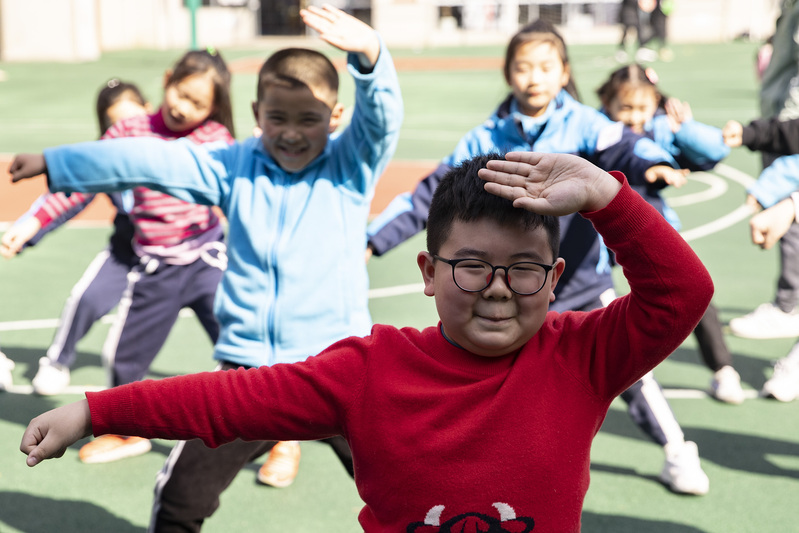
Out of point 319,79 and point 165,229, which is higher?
point 319,79

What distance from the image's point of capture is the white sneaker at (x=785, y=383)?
5277mm

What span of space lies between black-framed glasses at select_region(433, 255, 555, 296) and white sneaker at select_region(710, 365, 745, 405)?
3616mm

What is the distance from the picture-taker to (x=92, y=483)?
4.35 metres

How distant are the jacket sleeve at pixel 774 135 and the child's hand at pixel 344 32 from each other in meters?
2.28

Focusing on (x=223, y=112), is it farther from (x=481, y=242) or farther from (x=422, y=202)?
(x=481, y=242)

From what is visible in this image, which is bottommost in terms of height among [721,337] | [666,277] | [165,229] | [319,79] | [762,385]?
[762,385]

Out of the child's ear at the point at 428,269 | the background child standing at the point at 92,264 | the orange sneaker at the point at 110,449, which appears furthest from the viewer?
the background child standing at the point at 92,264

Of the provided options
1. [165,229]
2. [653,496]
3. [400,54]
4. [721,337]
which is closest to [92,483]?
[165,229]

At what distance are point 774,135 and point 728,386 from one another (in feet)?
4.81

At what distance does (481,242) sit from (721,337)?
367 cm

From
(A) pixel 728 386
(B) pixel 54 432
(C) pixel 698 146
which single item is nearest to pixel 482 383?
(B) pixel 54 432

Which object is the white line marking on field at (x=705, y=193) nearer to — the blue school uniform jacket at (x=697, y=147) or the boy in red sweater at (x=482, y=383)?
the blue school uniform jacket at (x=697, y=147)

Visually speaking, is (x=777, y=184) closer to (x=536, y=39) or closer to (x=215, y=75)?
(x=536, y=39)

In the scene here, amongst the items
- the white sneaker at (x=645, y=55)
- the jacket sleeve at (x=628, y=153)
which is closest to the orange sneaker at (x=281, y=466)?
the jacket sleeve at (x=628, y=153)
